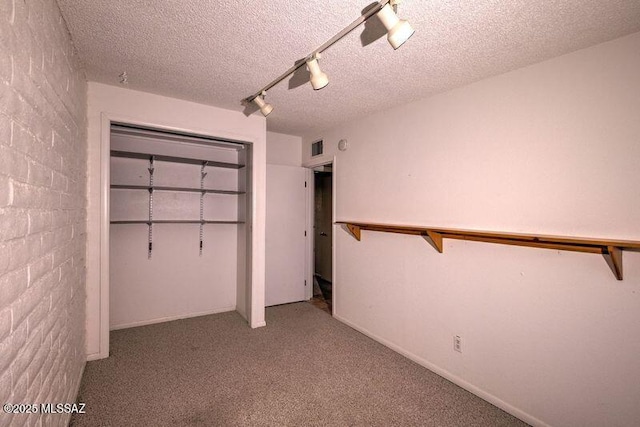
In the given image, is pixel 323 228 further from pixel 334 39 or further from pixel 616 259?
pixel 616 259

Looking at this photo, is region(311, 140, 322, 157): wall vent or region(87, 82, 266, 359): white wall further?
region(311, 140, 322, 157): wall vent

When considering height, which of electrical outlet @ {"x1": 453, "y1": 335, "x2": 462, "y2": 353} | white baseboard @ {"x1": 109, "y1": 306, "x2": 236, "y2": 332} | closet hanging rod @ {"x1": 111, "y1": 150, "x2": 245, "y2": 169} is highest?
closet hanging rod @ {"x1": 111, "y1": 150, "x2": 245, "y2": 169}

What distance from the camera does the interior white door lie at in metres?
3.93

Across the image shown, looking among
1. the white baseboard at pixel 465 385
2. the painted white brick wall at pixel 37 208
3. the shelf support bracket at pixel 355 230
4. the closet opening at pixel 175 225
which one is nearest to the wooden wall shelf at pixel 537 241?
the shelf support bracket at pixel 355 230

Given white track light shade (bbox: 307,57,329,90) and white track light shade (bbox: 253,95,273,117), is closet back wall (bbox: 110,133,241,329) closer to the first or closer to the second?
white track light shade (bbox: 253,95,273,117)

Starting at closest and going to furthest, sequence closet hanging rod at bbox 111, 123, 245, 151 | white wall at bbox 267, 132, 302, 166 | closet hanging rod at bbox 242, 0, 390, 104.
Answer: closet hanging rod at bbox 242, 0, 390, 104 < closet hanging rod at bbox 111, 123, 245, 151 < white wall at bbox 267, 132, 302, 166

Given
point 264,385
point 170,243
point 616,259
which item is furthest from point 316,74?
point 170,243

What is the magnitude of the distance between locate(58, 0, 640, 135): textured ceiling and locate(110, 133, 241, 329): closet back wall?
3.46 ft

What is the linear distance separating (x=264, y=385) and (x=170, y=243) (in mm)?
2059

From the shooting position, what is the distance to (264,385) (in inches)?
85.0

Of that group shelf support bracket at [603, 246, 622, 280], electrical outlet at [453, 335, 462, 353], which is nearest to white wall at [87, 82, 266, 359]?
electrical outlet at [453, 335, 462, 353]

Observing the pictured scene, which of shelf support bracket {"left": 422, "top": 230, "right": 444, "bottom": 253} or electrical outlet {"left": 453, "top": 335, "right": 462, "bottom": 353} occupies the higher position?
shelf support bracket {"left": 422, "top": 230, "right": 444, "bottom": 253}

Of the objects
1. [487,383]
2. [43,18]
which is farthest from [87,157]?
[487,383]

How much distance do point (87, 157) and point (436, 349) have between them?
3326 millimetres
